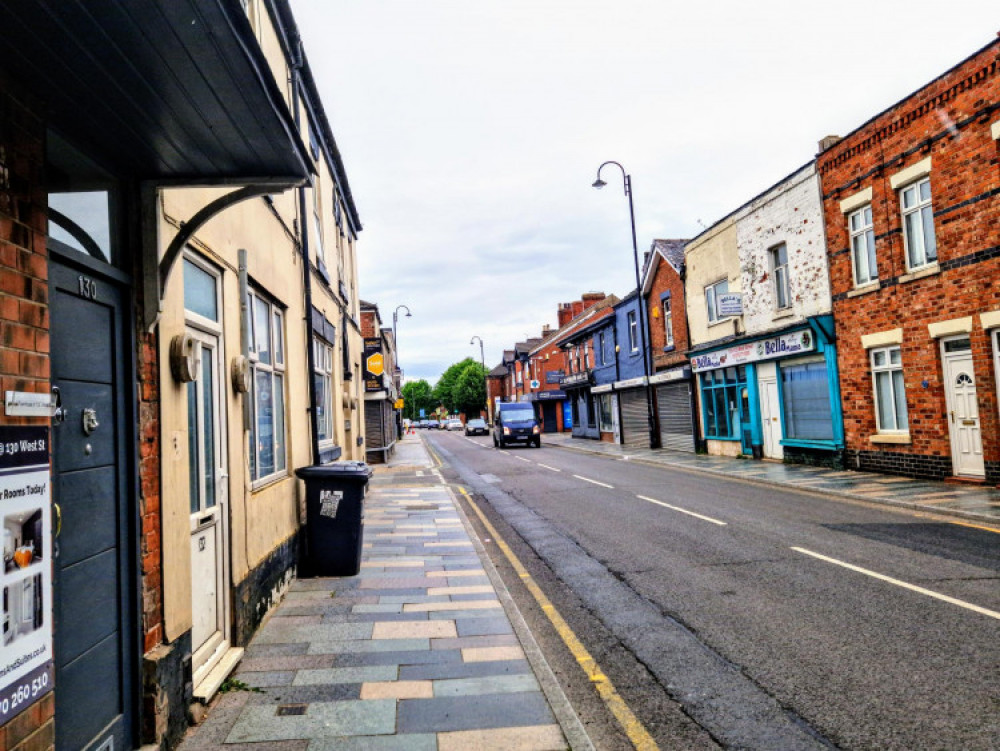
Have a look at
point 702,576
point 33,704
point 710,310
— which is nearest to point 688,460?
point 710,310

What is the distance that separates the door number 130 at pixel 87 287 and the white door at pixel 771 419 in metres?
18.8

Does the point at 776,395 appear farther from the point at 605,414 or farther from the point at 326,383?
the point at 605,414

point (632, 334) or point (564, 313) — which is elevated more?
point (564, 313)

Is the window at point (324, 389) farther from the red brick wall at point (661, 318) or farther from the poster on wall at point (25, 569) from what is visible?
the red brick wall at point (661, 318)

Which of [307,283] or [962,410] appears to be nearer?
[307,283]

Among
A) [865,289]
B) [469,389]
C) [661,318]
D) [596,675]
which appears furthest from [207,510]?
[469,389]

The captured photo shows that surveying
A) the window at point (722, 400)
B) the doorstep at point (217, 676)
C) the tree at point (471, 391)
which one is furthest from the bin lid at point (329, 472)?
the tree at point (471, 391)

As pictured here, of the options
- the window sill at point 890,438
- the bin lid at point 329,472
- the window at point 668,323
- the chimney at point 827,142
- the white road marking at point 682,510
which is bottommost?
the white road marking at point 682,510

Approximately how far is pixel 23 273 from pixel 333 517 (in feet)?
16.9

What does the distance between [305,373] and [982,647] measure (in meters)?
7.32

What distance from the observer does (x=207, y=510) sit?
4.48m

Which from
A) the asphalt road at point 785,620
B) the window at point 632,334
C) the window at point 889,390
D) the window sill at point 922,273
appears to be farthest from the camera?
the window at point 632,334

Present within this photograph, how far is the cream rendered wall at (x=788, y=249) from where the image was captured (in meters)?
16.8

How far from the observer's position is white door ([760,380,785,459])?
62.9 ft
